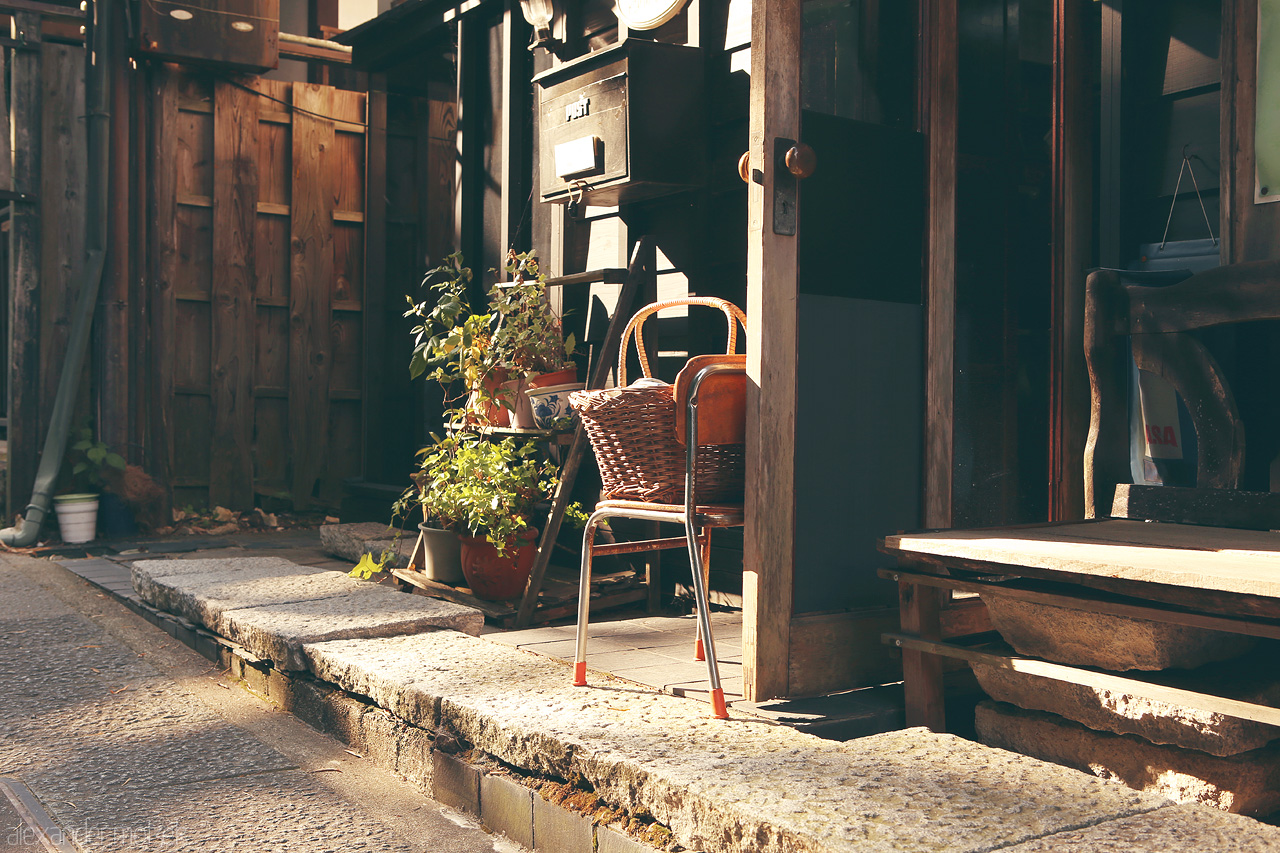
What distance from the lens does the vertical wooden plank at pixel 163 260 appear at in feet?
22.6

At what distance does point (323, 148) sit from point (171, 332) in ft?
5.36

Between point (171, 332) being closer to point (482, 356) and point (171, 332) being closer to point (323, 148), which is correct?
point (323, 148)

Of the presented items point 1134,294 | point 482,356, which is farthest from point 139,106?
point 1134,294

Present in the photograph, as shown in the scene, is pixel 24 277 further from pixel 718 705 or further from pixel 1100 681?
pixel 1100 681

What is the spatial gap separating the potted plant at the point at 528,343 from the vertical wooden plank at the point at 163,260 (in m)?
3.36

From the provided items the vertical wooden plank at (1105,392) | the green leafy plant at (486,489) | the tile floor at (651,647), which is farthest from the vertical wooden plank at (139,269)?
the vertical wooden plank at (1105,392)

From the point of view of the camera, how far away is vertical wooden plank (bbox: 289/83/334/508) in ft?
24.4

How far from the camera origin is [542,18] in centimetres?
473

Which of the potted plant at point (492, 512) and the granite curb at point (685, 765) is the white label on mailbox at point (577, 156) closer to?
the potted plant at point (492, 512)

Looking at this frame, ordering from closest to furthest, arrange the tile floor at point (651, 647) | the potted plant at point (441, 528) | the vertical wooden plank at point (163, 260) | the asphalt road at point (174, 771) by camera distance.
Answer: the asphalt road at point (174, 771)
the tile floor at point (651, 647)
the potted plant at point (441, 528)
the vertical wooden plank at point (163, 260)

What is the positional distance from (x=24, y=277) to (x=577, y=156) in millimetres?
4060

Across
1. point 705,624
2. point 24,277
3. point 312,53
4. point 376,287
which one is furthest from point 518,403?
point 312,53

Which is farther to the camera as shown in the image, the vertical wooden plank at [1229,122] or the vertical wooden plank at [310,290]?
the vertical wooden plank at [310,290]

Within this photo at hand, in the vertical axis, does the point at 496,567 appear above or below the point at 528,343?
below
